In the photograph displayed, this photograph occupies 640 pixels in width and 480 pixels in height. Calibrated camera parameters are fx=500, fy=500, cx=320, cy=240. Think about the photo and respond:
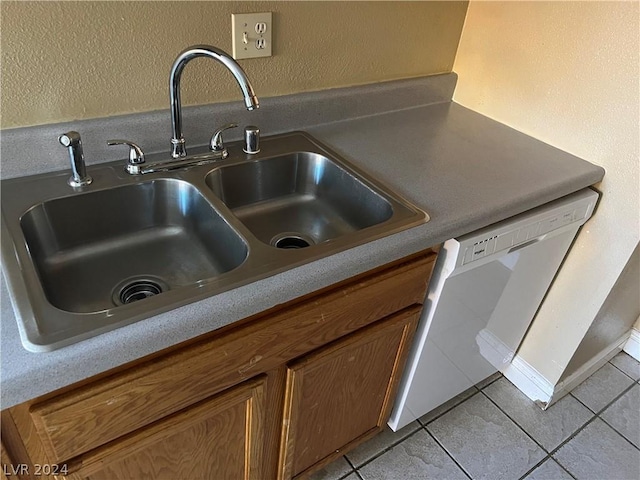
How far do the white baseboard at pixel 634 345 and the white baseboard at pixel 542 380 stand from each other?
0.21m

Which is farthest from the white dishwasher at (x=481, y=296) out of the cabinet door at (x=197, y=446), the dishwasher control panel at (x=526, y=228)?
the cabinet door at (x=197, y=446)

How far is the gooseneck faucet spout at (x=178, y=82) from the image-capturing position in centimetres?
94

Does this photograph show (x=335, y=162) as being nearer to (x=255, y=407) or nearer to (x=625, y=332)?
(x=255, y=407)

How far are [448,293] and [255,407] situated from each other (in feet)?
1.77

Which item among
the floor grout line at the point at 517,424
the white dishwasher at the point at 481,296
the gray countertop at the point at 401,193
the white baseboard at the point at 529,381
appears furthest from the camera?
the white baseboard at the point at 529,381

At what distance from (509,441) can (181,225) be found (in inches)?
52.1

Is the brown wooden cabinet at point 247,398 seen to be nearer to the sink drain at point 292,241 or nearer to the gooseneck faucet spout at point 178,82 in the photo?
the sink drain at point 292,241

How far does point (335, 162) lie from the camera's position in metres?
1.29

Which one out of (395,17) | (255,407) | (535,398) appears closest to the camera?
(255,407)

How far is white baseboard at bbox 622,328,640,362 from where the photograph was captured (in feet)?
6.94

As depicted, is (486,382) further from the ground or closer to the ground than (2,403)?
closer to the ground

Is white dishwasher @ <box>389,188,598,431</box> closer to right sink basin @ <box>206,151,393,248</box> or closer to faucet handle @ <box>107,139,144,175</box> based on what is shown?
right sink basin @ <box>206,151,393,248</box>

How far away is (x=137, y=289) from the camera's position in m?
1.07

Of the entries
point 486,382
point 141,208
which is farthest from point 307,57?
point 486,382
